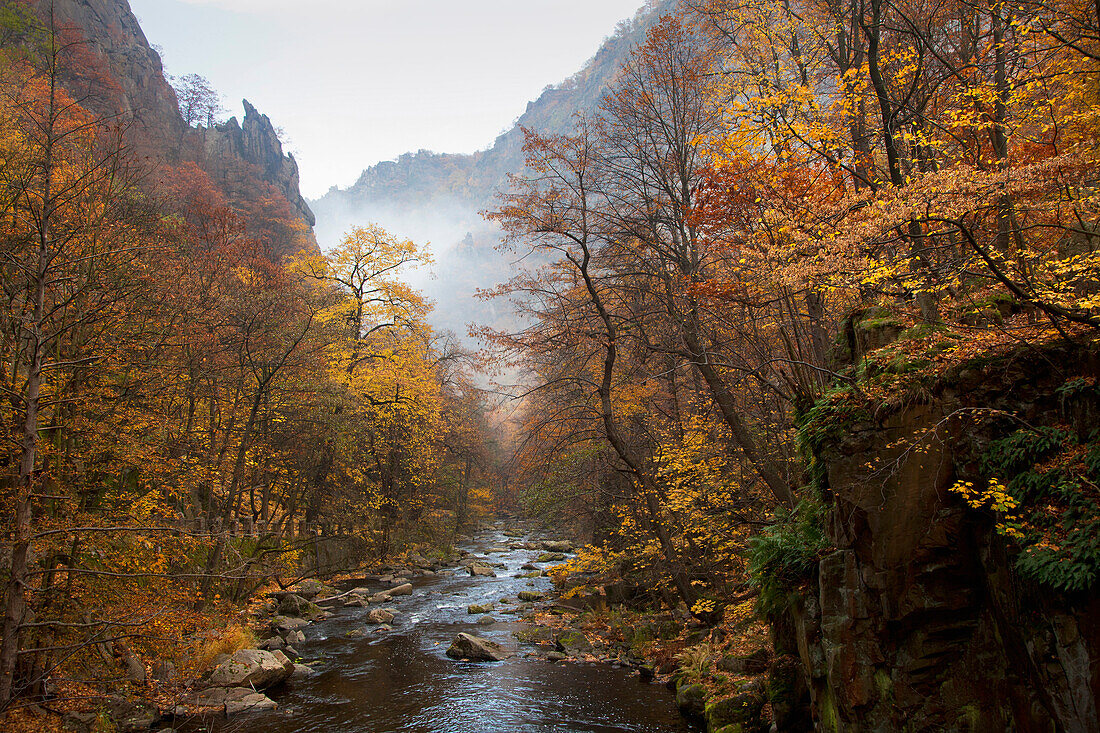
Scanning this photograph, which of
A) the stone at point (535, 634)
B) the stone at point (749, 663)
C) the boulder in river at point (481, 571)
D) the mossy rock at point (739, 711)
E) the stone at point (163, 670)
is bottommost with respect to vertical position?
the boulder in river at point (481, 571)

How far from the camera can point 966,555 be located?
517 centimetres

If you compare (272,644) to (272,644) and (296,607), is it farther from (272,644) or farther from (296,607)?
(296,607)

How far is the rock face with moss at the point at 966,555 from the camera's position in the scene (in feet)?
14.0

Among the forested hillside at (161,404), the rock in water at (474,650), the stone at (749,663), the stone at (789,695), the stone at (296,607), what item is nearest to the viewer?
the forested hillside at (161,404)

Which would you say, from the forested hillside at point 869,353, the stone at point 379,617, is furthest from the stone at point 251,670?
the forested hillside at point 869,353

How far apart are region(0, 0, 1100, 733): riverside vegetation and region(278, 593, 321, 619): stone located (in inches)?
47.4

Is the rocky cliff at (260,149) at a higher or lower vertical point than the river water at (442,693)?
higher

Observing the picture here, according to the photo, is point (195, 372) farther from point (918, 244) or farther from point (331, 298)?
point (918, 244)

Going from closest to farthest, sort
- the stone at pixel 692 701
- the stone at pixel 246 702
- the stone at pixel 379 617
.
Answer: the stone at pixel 692 701 → the stone at pixel 246 702 → the stone at pixel 379 617

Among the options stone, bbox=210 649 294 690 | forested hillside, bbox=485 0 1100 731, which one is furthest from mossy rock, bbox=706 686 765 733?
stone, bbox=210 649 294 690

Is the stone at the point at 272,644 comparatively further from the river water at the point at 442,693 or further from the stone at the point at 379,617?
the stone at the point at 379,617

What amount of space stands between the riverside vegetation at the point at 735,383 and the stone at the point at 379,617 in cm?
304

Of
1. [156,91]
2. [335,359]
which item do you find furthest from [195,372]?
[156,91]

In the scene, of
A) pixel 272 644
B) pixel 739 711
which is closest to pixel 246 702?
pixel 272 644
